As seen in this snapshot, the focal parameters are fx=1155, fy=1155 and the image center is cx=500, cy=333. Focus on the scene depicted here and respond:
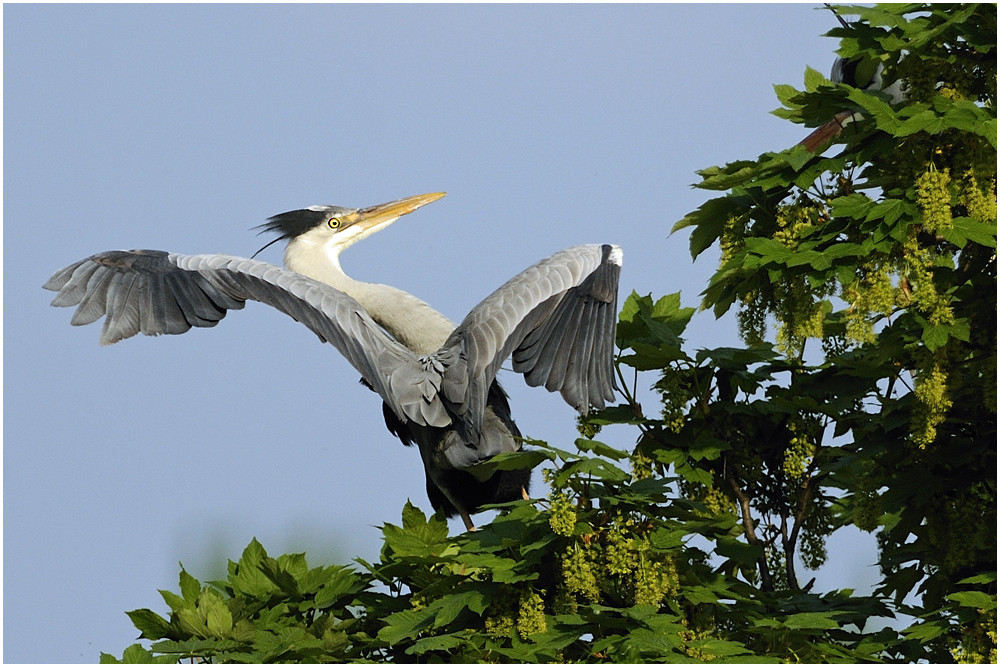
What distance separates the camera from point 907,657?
4070 millimetres

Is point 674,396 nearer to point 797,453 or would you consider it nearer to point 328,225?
point 797,453

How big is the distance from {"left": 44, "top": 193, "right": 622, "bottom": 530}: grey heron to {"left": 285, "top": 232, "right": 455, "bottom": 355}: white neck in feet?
0.23

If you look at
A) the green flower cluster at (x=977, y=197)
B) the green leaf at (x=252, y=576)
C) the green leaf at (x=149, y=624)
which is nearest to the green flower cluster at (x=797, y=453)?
the green flower cluster at (x=977, y=197)

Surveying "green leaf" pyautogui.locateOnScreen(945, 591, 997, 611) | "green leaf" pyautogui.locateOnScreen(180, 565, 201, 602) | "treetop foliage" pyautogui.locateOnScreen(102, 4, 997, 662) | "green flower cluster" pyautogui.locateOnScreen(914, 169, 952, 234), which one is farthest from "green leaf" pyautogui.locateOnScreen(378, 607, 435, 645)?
"green flower cluster" pyautogui.locateOnScreen(914, 169, 952, 234)

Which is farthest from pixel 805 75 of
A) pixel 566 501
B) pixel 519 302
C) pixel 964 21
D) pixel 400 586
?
pixel 400 586

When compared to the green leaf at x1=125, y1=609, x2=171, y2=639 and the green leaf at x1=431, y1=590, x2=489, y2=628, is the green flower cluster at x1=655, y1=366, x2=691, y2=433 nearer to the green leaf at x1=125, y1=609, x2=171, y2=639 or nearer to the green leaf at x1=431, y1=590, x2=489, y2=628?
the green leaf at x1=431, y1=590, x2=489, y2=628

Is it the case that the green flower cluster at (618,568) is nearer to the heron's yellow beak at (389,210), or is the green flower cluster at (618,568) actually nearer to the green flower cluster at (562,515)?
the green flower cluster at (562,515)

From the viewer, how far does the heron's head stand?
22.8 feet

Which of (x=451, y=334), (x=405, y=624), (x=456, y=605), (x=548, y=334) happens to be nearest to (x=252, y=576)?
(x=405, y=624)

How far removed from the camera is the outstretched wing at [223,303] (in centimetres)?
522

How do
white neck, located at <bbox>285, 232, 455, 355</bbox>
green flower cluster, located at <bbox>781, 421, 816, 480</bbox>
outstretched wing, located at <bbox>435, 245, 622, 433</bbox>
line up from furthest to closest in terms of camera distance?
white neck, located at <bbox>285, 232, 455, 355</bbox> → outstretched wing, located at <bbox>435, 245, 622, 433</bbox> → green flower cluster, located at <bbox>781, 421, 816, 480</bbox>

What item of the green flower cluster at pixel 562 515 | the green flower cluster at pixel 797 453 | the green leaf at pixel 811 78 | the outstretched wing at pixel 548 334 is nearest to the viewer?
the green flower cluster at pixel 562 515

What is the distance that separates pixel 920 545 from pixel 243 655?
8.03 feet

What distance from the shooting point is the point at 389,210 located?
7.16m
